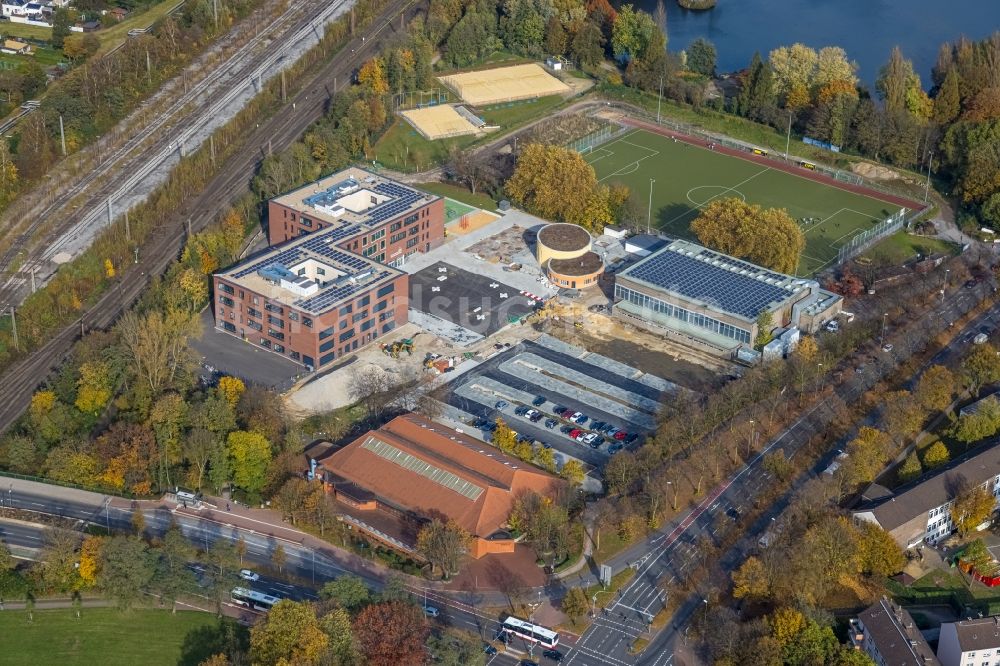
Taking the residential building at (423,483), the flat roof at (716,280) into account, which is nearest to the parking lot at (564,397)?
the residential building at (423,483)

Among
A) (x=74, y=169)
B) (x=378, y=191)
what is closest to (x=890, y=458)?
(x=378, y=191)

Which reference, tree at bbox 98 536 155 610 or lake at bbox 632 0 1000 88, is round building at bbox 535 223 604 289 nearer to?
tree at bbox 98 536 155 610

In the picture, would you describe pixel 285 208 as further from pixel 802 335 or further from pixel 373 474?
pixel 802 335

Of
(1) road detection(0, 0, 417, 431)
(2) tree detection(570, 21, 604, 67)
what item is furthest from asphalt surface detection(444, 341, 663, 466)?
(2) tree detection(570, 21, 604, 67)

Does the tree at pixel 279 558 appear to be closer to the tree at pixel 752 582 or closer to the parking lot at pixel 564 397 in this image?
the parking lot at pixel 564 397

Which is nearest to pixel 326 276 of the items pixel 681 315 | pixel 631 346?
pixel 631 346

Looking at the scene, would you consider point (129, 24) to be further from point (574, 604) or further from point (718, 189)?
point (574, 604)
